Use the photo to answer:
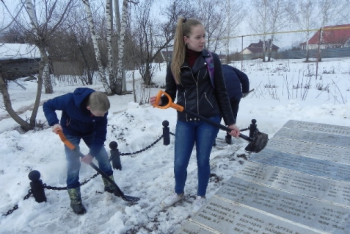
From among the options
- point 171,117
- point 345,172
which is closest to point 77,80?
point 171,117

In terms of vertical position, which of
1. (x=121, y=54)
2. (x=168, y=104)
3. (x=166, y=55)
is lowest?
(x=168, y=104)

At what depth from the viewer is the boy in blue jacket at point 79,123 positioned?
2.39 m

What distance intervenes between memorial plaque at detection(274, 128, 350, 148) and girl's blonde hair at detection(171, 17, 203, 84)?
2.42 metres

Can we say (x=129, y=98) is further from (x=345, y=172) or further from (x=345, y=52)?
(x=345, y=52)

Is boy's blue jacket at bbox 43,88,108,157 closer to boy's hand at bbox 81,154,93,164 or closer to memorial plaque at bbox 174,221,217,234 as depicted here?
boy's hand at bbox 81,154,93,164

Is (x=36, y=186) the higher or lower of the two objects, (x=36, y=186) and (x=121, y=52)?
the lower

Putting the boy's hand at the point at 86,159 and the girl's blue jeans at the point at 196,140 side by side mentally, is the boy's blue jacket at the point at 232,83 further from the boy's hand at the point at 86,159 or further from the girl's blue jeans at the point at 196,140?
the boy's hand at the point at 86,159

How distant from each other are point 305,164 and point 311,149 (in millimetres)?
510

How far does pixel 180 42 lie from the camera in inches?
90.9

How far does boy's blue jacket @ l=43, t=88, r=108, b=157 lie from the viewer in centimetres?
245

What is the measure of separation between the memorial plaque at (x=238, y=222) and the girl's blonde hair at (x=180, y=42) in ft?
3.90

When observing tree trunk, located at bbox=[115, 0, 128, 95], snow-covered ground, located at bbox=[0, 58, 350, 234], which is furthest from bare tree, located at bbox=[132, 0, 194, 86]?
snow-covered ground, located at bbox=[0, 58, 350, 234]

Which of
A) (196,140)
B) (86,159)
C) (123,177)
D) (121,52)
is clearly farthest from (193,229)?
(121,52)

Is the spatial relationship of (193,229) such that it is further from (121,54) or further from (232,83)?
(121,54)
